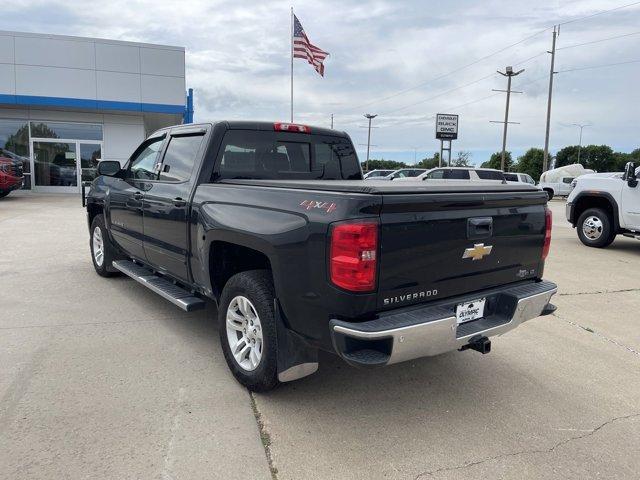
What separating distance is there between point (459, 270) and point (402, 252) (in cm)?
54

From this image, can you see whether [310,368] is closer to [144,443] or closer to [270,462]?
[270,462]

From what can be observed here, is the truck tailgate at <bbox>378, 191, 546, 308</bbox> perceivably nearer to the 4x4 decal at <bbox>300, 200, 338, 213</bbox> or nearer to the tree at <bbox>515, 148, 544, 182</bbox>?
the 4x4 decal at <bbox>300, 200, 338, 213</bbox>

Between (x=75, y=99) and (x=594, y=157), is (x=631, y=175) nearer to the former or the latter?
(x=75, y=99)

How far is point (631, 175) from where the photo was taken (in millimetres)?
9375

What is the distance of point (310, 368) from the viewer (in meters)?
3.21

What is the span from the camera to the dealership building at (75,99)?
1945 cm

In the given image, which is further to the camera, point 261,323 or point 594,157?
point 594,157

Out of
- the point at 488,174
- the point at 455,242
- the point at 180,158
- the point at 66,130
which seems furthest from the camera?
the point at 66,130

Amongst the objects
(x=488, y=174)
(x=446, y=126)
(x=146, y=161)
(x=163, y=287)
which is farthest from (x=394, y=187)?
(x=446, y=126)

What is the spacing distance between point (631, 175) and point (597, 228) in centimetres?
132

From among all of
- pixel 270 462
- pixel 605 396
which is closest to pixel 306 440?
pixel 270 462

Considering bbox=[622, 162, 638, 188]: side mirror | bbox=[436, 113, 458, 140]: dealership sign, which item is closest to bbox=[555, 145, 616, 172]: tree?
bbox=[436, 113, 458, 140]: dealership sign

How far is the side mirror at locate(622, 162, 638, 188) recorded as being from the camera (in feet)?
30.5

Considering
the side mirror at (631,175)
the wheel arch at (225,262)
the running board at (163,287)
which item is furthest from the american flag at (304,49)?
the wheel arch at (225,262)
